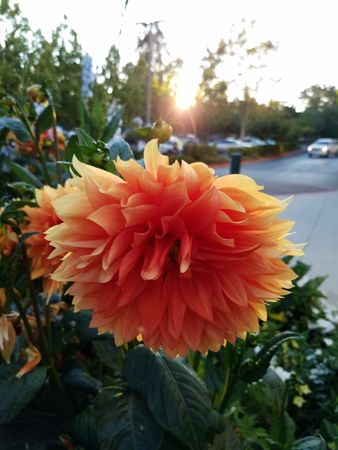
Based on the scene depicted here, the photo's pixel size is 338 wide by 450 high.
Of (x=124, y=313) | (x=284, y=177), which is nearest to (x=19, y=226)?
(x=124, y=313)

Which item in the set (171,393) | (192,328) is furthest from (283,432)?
(192,328)

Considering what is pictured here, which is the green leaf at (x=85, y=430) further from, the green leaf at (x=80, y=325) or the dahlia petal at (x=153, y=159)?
the dahlia petal at (x=153, y=159)

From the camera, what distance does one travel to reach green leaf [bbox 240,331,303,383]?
917 millimetres

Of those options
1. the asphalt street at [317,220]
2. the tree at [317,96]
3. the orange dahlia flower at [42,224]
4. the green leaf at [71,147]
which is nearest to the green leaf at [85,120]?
the green leaf at [71,147]

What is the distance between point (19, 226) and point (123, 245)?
1.44 ft

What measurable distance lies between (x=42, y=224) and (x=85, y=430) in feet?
1.59

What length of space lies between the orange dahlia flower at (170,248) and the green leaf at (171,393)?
0.82ft

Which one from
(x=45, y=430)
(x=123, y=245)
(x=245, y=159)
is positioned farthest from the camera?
(x=245, y=159)

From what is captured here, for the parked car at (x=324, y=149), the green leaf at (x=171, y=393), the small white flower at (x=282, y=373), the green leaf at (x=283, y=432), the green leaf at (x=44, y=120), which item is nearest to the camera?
the green leaf at (x=171, y=393)

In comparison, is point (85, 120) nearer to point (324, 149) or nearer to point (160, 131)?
point (160, 131)

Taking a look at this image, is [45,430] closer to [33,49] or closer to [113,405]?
[113,405]

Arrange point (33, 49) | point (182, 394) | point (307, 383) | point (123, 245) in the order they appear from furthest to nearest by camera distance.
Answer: point (33, 49)
point (307, 383)
point (182, 394)
point (123, 245)

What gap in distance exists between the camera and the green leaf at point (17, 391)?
912 millimetres

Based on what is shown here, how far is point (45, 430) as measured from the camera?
104cm
